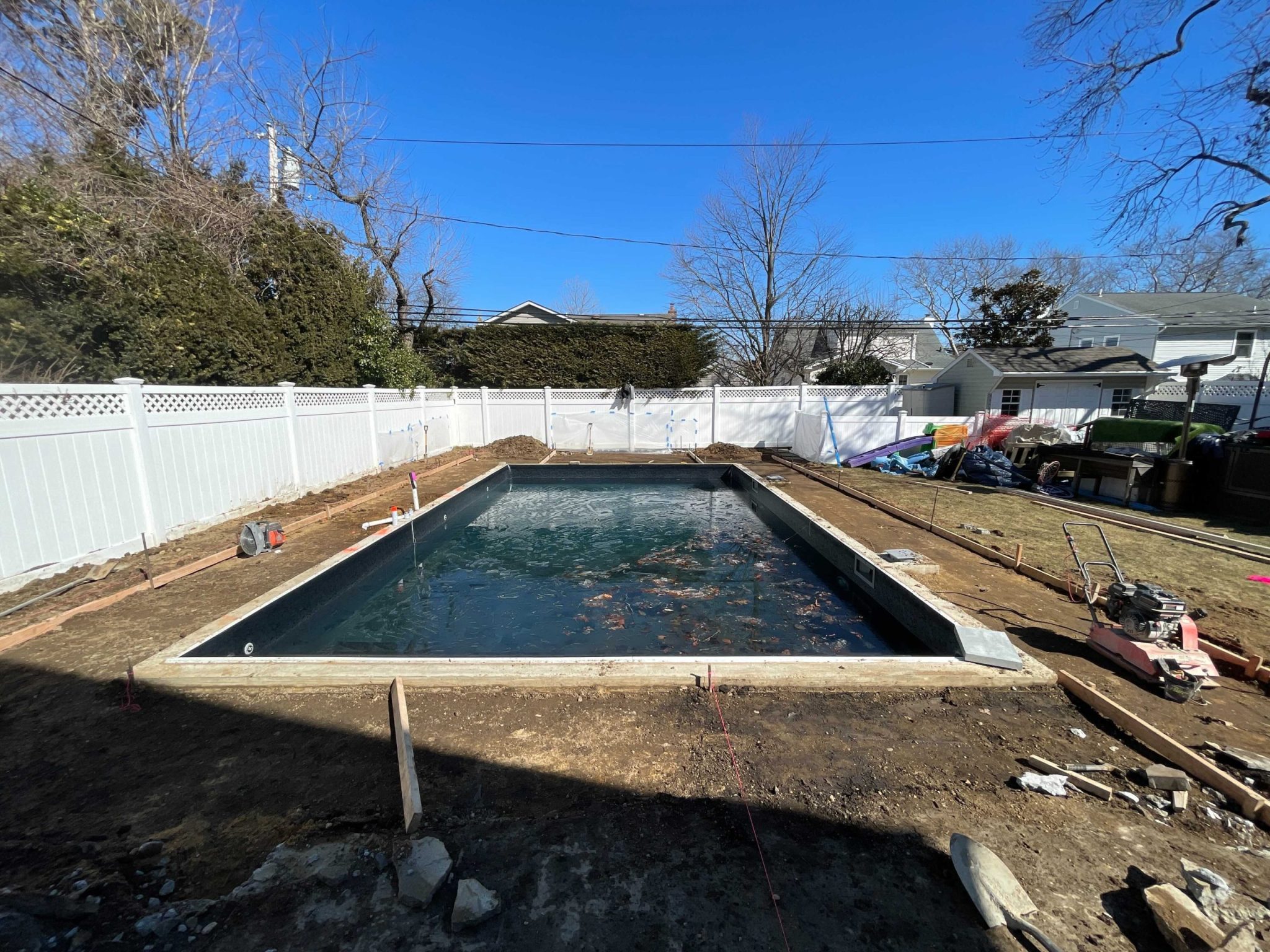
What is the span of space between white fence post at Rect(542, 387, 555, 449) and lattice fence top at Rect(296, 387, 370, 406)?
613 centimetres

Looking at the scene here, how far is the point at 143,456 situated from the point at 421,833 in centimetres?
505

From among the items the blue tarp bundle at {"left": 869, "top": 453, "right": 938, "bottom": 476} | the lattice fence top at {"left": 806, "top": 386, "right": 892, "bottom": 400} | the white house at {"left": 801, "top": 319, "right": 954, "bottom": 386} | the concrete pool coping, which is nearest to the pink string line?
the concrete pool coping

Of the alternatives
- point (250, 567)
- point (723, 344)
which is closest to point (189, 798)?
point (250, 567)

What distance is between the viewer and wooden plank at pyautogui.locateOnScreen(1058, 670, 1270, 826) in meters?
1.99

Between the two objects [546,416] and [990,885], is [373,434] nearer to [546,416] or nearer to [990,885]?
[546,416]

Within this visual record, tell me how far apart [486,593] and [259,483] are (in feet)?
11.7

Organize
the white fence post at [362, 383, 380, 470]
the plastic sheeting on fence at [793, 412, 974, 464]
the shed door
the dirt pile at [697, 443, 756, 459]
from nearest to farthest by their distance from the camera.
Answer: the white fence post at [362, 383, 380, 470], the plastic sheeting on fence at [793, 412, 974, 464], the dirt pile at [697, 443, 756, 459], the shed door

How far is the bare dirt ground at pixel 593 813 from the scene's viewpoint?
1.58 meters

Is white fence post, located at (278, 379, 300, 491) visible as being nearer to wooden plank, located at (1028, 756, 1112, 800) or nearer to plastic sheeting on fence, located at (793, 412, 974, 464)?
wooden plank, located at (1028, 756, 1112, 800)

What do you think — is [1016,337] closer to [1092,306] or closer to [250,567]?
[1092,306]

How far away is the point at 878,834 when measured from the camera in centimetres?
192

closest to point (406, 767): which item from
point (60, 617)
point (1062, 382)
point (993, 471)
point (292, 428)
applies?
point (60, 617)

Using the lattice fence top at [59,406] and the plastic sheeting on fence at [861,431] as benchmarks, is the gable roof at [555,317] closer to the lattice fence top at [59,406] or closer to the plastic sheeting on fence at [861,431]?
the plastic sheeting on fence at [861,431]

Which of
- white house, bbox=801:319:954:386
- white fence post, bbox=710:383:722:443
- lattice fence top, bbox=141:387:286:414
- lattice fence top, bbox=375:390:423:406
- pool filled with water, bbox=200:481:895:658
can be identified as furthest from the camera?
white house, bbox=801:319:954:386
